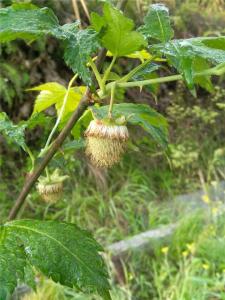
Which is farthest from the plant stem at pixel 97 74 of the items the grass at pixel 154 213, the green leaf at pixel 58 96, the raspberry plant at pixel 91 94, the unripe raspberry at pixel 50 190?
the grass at pixel 154 213

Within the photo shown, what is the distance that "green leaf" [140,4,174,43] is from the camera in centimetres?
→ 54

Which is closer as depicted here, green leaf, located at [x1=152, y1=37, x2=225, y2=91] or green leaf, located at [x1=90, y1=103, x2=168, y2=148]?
green leaf, located at [x1=152, y1=37, x2=225, y2=91]

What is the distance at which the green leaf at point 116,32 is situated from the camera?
0.52m

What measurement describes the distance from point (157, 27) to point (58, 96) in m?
0.18

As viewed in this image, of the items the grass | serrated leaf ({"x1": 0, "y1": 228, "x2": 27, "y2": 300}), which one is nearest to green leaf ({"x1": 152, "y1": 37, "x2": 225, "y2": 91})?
serrated leaf ({"x1": 0, "y1": 228, "x2": 27, "y2": 300})

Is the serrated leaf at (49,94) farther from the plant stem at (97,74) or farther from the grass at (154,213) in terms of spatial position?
the grass at (154,213)

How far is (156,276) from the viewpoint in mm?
2375

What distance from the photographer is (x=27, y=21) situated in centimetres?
51

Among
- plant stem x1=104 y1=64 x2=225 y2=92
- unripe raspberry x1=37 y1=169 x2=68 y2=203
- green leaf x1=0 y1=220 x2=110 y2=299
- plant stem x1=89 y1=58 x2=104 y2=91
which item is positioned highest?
plant stem x1=89 y1=58 x2=104 y2=91

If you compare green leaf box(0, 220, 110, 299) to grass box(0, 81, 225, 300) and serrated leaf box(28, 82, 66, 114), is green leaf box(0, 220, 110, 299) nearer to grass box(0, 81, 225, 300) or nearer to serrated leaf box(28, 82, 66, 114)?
serrated leaf box(28, 82, 66, 114)

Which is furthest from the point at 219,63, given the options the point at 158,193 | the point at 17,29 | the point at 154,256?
the point at 158,193

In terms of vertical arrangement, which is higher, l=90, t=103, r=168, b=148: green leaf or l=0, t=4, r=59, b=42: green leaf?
l=0, t=4, r=59, b=42: green leaf

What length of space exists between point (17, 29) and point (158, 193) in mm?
2980

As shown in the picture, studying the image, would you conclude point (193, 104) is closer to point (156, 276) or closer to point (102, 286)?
point (156, 276)
